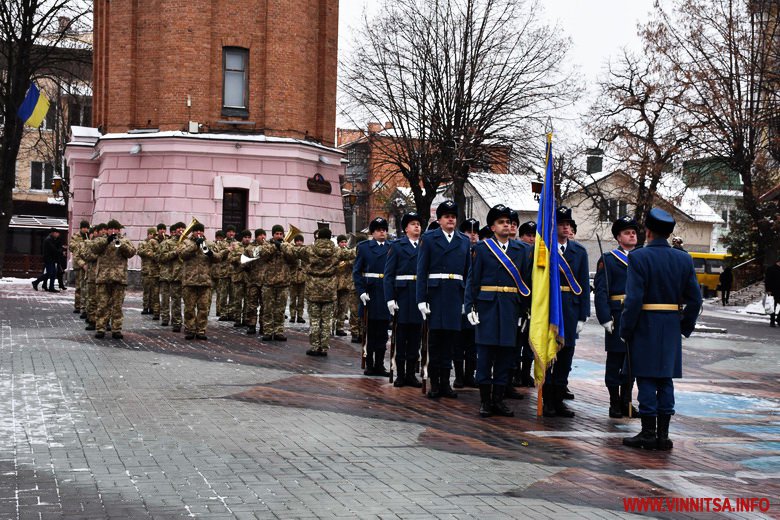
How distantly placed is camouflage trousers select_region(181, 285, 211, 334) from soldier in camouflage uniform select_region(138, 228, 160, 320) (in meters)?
3.68

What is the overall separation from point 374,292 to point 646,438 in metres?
5.76

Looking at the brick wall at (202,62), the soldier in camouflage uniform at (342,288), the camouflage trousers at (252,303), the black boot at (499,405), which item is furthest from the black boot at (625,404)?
the brick wall at (202,62)

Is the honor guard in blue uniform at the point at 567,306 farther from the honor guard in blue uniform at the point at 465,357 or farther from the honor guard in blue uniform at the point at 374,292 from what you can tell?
the honor guard in blue uniform at the point at 374,292

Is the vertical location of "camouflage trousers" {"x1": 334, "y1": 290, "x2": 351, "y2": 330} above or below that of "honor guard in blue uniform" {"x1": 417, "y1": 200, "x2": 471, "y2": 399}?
below

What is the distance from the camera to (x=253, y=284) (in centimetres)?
1902

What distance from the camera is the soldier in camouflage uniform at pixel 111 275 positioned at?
16578 millimetres

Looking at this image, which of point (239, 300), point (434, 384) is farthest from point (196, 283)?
point (434, 384)

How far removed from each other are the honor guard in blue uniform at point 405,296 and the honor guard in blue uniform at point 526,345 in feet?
4.29

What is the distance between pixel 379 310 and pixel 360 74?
2707 centimetres

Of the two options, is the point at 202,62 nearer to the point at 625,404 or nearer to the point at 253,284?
the point at 253,284

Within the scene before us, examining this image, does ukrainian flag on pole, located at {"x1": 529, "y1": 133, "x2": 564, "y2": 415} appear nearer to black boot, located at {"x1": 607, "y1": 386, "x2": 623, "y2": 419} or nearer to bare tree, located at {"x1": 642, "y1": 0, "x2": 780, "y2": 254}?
black boot, located at {"x1": 607, "y1": 386, "x2": 623, "y2": 419}

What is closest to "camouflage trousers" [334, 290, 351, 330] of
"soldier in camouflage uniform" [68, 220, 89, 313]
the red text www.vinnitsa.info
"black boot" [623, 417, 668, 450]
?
"soldier in camouflage uniform" [68, 220, 89, 313]

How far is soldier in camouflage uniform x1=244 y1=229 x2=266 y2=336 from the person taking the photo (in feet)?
61.1

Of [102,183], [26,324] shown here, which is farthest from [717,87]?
[26,324]
